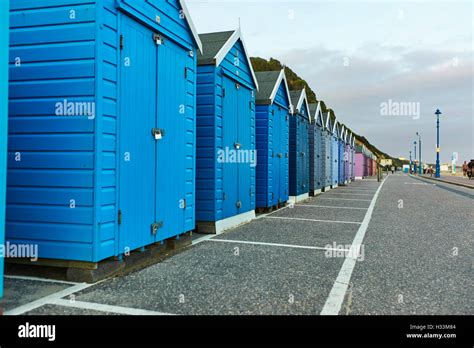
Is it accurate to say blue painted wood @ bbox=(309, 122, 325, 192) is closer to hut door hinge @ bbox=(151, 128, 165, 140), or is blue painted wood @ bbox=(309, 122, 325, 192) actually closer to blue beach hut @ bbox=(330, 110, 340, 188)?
blue beach hut @ bbox=(330, 110, 340, 188)

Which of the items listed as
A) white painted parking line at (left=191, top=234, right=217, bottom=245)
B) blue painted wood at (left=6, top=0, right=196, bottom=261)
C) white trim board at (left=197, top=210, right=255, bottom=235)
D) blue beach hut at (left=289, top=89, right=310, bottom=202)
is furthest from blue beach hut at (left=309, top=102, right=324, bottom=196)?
blue painted wood at (left=6, top=0, right=196, bottom=261)

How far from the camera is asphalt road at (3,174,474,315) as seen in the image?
369cm

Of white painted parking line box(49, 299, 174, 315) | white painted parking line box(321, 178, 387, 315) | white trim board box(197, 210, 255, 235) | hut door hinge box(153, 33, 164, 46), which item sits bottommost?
white painted parking line box(321, 178, 387, 315)

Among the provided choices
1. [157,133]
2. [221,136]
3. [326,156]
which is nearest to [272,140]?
[221,136]

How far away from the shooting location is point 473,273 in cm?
508

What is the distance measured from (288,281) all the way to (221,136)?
422 centimetres

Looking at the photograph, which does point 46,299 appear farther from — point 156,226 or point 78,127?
point 156,226

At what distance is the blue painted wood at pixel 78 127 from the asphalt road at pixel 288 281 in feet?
1.92

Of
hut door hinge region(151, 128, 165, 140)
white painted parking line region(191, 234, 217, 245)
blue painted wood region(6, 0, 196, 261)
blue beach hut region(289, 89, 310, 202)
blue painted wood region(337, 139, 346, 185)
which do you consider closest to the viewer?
blue painted wood region(6, 0, 196, 261)

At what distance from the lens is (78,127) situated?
4418 mm

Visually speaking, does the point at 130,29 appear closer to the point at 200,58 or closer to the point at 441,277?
the point at 200,58

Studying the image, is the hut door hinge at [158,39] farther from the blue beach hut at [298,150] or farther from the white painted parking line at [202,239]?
the blue beach hut at [298,150]

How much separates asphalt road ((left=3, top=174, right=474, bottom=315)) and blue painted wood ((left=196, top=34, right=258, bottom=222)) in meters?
0.81

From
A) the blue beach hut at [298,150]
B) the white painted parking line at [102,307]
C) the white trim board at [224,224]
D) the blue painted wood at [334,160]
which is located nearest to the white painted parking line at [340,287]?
the white painted parking line at [102,307]
